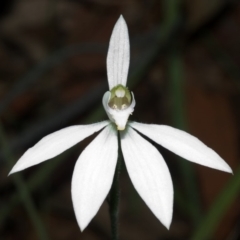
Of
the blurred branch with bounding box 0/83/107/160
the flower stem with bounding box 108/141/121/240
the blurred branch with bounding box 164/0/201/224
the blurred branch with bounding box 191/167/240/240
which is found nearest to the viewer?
the flower stem with bounding box 108/141/121/240

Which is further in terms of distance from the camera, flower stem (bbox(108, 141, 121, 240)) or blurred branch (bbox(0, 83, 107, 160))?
blurred branch (bbox(0, 83, 107, 160))

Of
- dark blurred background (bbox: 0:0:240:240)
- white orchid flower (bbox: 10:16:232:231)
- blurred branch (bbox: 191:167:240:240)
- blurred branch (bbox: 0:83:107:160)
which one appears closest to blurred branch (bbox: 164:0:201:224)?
dark blurred background (bbox: 0:0:240:240)

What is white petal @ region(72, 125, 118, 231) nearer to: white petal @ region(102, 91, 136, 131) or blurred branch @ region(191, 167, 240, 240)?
white petal @ region(102, 91, 136, 131)

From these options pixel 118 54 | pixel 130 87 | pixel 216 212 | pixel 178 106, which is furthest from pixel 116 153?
pixel 130 87

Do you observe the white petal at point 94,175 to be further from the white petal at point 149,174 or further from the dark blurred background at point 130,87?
the dark blurred background at point 130,87

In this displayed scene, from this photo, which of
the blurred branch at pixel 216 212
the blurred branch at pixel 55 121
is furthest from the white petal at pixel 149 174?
the blurred branch at pixel 55 121

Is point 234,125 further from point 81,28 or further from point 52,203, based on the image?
point 81,28
